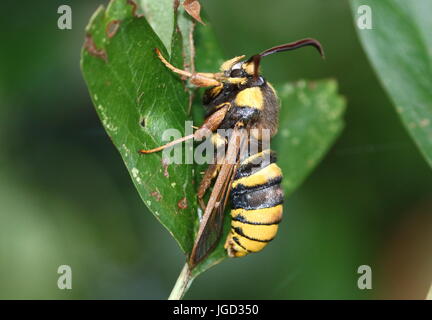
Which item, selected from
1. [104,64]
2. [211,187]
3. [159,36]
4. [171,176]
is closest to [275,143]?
[211,187]

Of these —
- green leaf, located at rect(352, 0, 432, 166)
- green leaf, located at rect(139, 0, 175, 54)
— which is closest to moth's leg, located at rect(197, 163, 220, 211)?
green leaf, located at rect(139, 0, 175, 54)

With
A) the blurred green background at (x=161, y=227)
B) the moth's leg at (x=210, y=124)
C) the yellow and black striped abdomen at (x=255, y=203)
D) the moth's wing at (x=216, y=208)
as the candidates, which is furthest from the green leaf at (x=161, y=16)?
the blurred green background at (x=161, y=227)

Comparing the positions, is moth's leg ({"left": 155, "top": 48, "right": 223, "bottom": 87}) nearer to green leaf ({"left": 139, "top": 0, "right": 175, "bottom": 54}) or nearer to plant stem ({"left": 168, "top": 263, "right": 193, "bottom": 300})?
green leaf ({"left": 139, "top": 0, "right": 175, "bottom": 54})

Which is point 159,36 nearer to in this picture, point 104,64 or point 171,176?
point 104,64

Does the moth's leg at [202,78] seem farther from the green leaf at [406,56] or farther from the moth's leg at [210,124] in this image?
the green leaf at [406,56]

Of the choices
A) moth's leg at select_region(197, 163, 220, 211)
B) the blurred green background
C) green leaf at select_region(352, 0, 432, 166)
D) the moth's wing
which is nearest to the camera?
the moth's wing

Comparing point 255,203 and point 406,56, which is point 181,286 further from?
point 406,56
